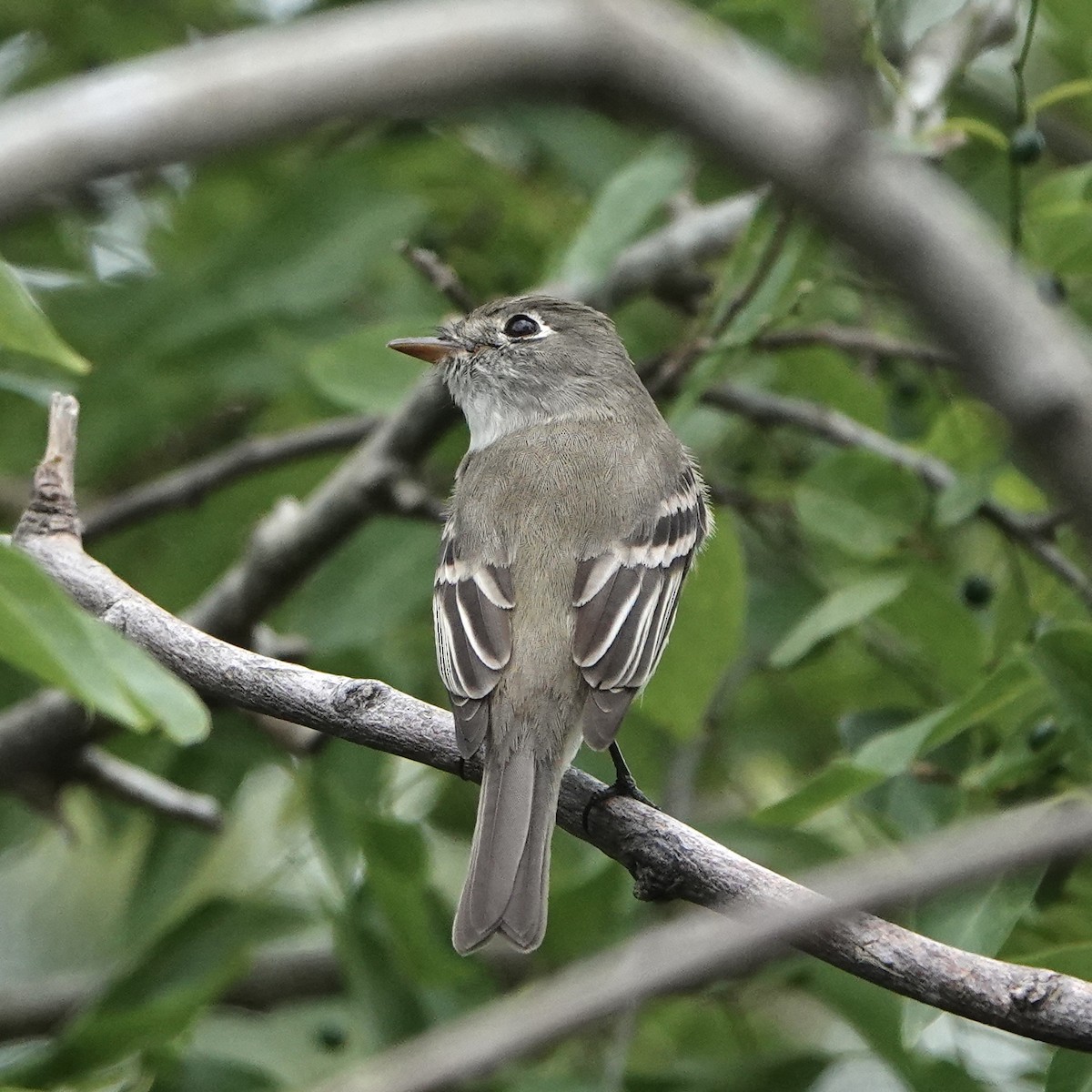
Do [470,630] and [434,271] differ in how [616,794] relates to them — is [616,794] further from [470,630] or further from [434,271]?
[434,271]

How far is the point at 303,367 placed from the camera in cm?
491

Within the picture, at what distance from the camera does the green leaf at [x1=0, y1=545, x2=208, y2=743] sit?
2.14 m

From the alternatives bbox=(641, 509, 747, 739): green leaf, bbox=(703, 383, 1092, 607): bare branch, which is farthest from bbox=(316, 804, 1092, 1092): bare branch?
bbox=(703, 383, 1092, 607): bare branch

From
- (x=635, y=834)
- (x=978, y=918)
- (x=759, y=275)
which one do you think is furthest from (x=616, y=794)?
(x=759, y=275)

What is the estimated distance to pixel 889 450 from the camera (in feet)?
15.5

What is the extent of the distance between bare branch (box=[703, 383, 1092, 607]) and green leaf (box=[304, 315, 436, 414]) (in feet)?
3.21

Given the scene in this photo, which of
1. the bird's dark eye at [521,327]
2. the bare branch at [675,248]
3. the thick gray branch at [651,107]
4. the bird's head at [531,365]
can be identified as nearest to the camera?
the thick gray branch at [651,107]

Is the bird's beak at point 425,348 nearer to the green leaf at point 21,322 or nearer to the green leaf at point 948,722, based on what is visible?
the green leaf at point 21,322

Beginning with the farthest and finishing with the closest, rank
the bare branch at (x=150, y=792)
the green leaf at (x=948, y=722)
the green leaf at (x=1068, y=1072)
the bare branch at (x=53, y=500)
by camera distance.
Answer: the bare branch at (x=150, y=792)
the bare branch at (x=53, y=500)
the green leaf at (x=948, y=722)
the green leaf at (x=1068, y=1072)

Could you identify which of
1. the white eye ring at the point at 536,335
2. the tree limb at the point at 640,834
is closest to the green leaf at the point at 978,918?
the tree limb at the point at 640,834

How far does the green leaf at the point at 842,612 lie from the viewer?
4000 mm

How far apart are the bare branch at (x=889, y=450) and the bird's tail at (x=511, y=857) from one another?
1.65 meters

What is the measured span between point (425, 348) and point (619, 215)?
776mm

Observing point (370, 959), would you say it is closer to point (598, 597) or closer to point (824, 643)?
point (598, 597)
